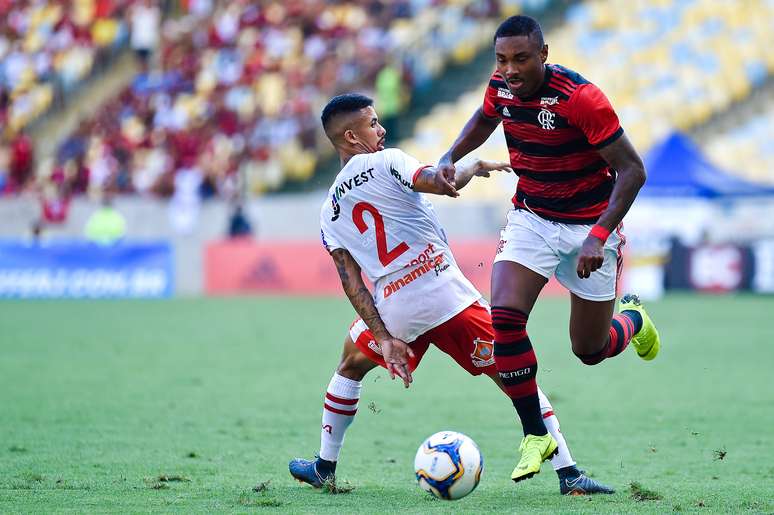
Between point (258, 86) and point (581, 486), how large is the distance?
21.8 meters

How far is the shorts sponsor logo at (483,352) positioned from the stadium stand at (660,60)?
19.2 metres

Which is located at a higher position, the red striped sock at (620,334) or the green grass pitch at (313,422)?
the red striped sock at (620,334)

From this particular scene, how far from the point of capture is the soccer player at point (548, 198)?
19.6ft

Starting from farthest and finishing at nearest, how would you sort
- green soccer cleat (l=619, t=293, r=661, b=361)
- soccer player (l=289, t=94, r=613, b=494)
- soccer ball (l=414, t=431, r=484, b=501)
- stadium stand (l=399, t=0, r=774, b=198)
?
1. stadium stand (l=399, t=0, r=774, b=198)
2. green soccer cleat (l=619, t=293, r=661, b=361)
3. soccer player (l=289, t=94, r=613, b=494)
4. soccer ball (l=414, t=431, r=484, b=501)

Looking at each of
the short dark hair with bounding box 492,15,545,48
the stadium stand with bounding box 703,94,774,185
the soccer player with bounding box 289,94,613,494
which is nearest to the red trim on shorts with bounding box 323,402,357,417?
the soccer player with bounding box 289,94,613,494

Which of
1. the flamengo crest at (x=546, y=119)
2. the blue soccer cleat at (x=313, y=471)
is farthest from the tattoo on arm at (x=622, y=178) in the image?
the blue soccer cleat at (x=313, y=471)

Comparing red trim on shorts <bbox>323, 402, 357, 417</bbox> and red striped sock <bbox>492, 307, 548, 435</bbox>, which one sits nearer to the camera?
red striped sock <bbox>492, 307, 548, 435</bbox>

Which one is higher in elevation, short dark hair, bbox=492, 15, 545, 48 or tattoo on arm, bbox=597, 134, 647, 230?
short dark hair, bbox=492, 15, 545, 48

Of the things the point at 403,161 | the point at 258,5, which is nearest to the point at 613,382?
the point at 403,161

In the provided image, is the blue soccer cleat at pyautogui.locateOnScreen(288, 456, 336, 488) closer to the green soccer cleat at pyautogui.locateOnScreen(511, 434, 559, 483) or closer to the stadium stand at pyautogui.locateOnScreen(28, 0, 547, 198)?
the green soccer cleat at pyautogui.locateOnScreen(511, 434, 559, 483)

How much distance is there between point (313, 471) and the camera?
6.43 meters

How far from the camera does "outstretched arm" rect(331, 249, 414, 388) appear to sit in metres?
6.08

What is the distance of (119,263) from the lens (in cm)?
2394

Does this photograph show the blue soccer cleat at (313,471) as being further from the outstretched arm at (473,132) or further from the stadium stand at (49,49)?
the stadium stand at (49,49)
